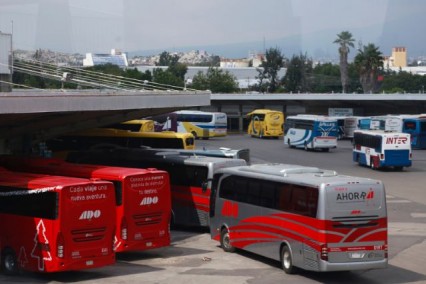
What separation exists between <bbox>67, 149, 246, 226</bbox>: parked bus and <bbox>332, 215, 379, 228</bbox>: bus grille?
23.8 ft

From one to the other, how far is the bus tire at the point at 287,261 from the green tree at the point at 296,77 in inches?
3571

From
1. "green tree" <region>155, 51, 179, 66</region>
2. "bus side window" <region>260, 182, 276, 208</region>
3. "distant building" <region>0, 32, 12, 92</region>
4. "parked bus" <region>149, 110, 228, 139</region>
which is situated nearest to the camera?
"bus side window" <region>260, 182, 276, 208</region>

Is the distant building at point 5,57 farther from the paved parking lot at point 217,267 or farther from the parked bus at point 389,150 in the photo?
the parked bus at point 389,150

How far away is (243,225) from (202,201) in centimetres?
395

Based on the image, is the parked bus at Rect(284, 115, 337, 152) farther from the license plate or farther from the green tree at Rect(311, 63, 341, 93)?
the green tree at Rect(311, 63, 341, 93)

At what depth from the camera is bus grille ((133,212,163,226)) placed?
19592 mm

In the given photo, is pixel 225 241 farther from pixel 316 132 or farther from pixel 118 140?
pixel 316 132

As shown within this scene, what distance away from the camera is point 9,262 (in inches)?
718

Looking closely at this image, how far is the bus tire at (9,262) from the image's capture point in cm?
1812

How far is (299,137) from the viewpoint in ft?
196

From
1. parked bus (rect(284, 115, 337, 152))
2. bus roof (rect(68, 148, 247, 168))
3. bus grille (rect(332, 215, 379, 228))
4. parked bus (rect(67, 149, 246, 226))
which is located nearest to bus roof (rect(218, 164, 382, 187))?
bus grille (rect(332, 215, 379, 228))

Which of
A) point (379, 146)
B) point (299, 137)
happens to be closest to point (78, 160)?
point (379, 146)

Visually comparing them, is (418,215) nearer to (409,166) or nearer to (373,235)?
(373,235)

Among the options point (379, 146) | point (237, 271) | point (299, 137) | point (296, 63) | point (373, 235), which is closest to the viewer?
point (373, 235)
